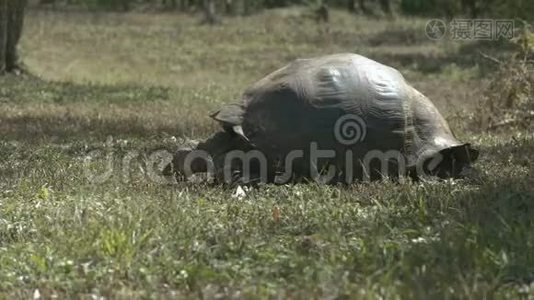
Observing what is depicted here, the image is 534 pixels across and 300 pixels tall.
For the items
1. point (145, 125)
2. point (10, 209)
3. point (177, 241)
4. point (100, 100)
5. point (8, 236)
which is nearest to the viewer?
point (177, 241)

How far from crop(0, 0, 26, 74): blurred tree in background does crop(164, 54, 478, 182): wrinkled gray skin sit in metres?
11.2

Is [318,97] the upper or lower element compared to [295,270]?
upper

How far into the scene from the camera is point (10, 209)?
5344mm

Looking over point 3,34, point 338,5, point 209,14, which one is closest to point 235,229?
point 3,34

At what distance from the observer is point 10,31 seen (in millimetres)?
16938

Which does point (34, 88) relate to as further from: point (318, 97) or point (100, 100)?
point (318, 97)

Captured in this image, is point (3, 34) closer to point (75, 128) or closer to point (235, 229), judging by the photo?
point (75, 128)

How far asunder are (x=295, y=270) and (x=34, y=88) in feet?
35.8

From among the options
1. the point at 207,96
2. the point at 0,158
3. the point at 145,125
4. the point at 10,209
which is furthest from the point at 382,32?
the point at 10,209

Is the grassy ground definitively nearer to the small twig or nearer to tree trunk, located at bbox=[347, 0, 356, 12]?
the small twig

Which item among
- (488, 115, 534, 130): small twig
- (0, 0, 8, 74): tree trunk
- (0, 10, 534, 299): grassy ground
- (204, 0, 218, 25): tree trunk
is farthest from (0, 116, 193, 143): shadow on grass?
(204, 0, 218, 25): tree trunk

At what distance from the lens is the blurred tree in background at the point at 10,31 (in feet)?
54.4

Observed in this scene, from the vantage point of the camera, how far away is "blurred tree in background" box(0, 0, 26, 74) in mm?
16594

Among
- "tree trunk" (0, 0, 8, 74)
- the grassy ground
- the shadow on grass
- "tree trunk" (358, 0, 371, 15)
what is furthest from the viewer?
"tree trunk" (358, 0, 371, 15)
